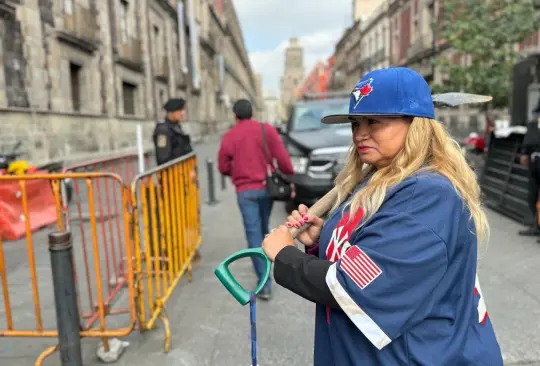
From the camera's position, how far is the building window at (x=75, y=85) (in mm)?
13368

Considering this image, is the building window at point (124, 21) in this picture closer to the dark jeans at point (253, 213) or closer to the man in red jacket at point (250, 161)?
the man in red jacket at point (250, 161)

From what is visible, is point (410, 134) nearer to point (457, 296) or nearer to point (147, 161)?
point (457, 296)

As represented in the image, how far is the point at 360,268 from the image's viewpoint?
3.91 feet

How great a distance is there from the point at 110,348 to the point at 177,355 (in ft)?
1.56

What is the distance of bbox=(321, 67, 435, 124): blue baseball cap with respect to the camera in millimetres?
1283

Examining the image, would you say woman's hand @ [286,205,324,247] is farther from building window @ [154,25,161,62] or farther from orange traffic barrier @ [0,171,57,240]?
building window @ [154,25,161,62]

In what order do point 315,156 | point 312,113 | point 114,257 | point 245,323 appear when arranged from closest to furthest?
point 245,323 < point 114,257 < point 315,156 < point 312,113

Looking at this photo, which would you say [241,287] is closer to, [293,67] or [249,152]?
[249,152]

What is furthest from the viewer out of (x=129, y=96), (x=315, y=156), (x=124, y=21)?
(x=129, y=96)

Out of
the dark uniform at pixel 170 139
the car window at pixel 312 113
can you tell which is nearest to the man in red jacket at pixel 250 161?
the dark uniform at pixel 170 139

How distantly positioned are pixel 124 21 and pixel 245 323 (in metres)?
17.0

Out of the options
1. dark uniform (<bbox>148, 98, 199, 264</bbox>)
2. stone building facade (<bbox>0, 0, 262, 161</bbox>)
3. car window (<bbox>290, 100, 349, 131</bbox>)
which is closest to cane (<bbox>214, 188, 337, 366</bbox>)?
dark uniform (<bbox>148, 98, 199, 264</bbox>)

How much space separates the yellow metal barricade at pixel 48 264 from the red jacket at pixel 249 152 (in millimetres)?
1150

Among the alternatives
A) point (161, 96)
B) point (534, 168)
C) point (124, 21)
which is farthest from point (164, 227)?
point (161, 96)
